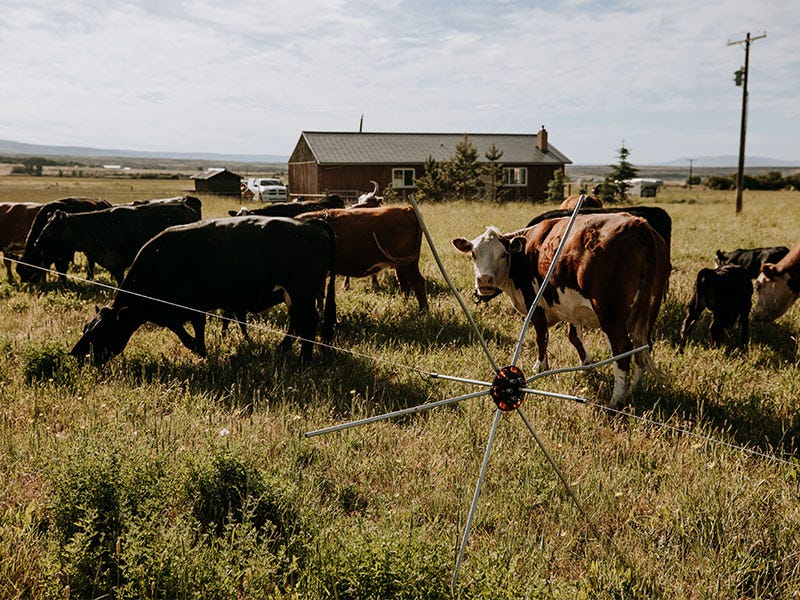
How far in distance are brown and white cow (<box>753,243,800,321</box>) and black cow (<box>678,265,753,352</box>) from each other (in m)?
0.79

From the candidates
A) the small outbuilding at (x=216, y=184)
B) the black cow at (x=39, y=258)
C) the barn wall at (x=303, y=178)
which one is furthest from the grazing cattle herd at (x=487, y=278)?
the small outbuilding at (x=216, y=184)

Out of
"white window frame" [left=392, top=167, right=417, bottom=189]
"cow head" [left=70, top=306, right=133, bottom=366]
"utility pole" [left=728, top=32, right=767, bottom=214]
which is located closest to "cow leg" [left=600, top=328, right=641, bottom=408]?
"cow head" [left=70, top=306, right=133, bottom=366]

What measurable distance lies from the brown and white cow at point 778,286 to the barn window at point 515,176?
34.2 meters

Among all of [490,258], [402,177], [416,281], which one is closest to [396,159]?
[402,177]

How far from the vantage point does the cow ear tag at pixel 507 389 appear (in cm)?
293

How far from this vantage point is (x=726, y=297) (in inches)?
273

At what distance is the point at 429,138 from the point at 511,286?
38.6 m

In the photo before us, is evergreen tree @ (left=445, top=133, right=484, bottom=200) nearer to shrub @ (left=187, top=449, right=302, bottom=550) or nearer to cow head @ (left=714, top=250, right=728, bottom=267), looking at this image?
cow head @ (left=714, top=250, right=728, bottom=267)

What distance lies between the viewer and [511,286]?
6.59 m

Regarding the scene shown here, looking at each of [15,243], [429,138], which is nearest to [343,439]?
[15,243]

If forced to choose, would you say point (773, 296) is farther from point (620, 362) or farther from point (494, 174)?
point (494, 174)

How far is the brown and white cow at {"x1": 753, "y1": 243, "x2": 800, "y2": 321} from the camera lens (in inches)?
293

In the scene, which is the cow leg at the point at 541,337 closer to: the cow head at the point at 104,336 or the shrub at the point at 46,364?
the cow head at the point at 104,336

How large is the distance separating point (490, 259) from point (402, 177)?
3397 centimetres
